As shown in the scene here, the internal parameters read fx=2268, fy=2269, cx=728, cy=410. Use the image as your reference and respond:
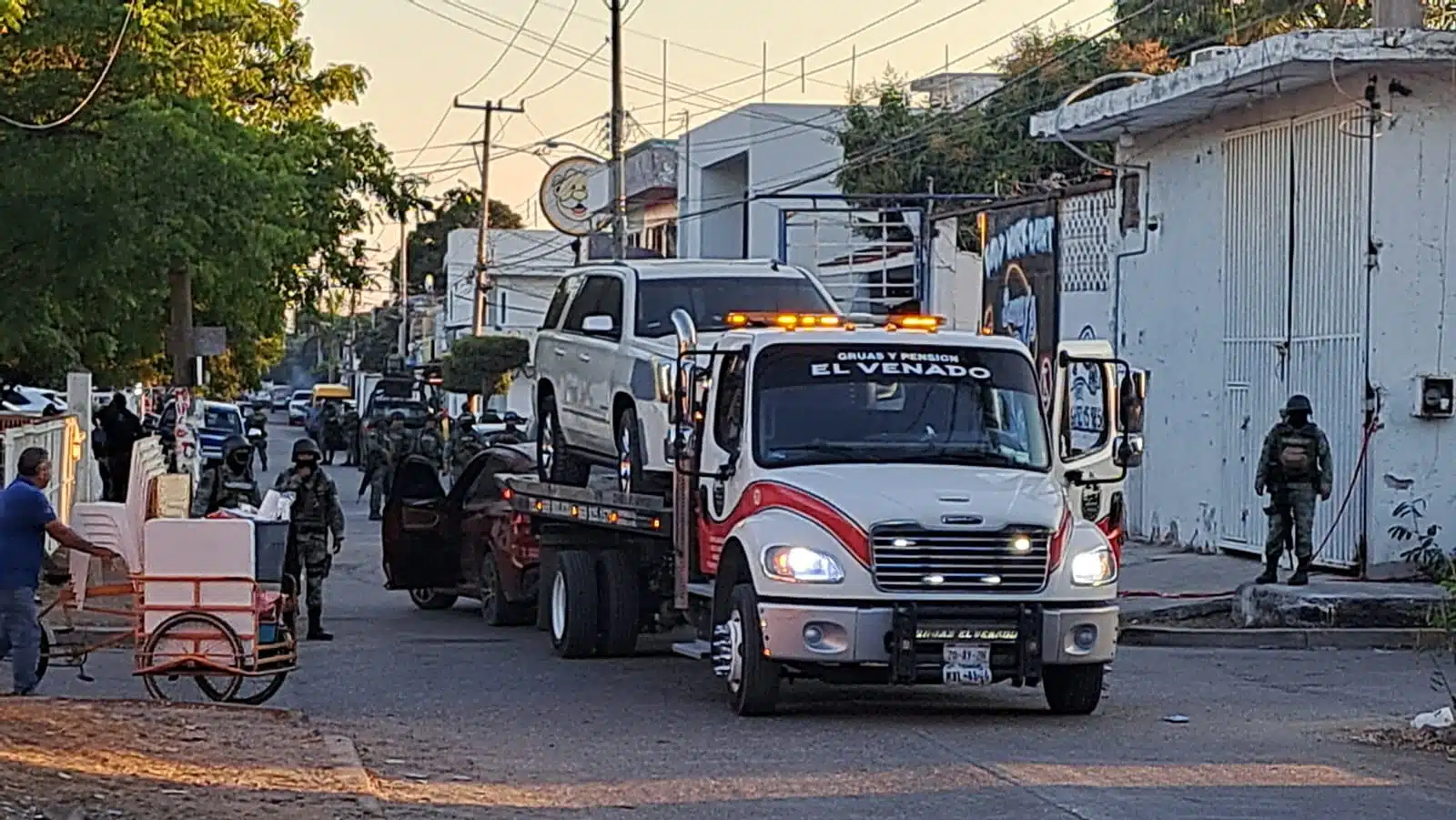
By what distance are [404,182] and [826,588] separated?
23.7 metres

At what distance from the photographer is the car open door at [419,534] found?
21.5 meters

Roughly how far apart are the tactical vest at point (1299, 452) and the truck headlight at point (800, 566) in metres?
7.99

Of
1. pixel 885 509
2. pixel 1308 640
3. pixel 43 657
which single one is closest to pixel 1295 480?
pixel 1308 640

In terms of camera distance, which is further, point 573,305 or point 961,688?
point 573,305

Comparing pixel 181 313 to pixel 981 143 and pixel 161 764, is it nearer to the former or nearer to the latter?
pixel 161 764

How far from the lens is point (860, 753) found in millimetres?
12109

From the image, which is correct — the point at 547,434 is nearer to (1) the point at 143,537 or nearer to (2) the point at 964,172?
(1) the point at 143,537

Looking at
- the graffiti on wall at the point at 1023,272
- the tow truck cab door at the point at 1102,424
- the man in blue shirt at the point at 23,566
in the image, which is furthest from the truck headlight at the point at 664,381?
the graffiti on wall at the point at 1023,272

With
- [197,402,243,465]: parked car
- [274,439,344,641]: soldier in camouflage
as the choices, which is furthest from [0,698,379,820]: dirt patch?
[197,402,243,465]: parked car

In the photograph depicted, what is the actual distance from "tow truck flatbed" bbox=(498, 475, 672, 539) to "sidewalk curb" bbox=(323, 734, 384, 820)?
11.8 feet

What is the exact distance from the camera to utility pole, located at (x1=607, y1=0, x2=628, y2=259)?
4147 centimetres

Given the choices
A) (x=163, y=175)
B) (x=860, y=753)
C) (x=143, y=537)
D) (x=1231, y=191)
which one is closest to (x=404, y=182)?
(x=163, y=175)

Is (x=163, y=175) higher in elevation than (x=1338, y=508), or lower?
higher

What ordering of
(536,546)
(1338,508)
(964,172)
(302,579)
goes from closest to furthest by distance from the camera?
(536,546) → (302,579) → (1338,508) → (964,172)
